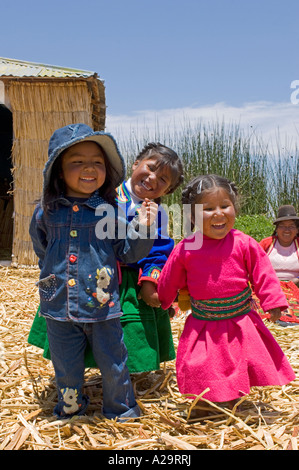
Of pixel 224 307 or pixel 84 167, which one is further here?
pixel 224 307

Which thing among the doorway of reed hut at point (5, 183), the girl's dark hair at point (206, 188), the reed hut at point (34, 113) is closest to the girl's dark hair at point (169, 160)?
the girl's dark hair at point (206, 188)

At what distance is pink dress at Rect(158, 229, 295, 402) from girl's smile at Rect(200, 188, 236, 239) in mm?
72

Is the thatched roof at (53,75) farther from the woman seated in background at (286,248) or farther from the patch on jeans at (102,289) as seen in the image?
the patch on jeans at (102,289)

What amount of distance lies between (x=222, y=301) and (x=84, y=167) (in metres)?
0.96

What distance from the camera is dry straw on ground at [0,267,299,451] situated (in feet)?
7.13

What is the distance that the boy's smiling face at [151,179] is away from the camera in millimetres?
2697

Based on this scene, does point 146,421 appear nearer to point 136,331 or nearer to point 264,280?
point 136,331

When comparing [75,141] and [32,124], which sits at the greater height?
[32,124]

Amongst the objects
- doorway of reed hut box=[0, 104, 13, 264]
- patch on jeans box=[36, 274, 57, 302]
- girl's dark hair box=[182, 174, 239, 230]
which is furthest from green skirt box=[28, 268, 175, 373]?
doorway of reed hut box=[0, 104, 13, 264]

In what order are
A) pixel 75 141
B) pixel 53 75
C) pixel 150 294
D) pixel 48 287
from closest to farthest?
pixel 75 141 < pixel 48 287 < pixel 150 294 < pixel 53 75

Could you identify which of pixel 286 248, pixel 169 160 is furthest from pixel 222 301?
pixel 286 248

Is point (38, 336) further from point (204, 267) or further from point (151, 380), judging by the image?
point (204, 267)

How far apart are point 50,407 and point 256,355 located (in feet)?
3.84

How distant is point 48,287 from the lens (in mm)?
2391
